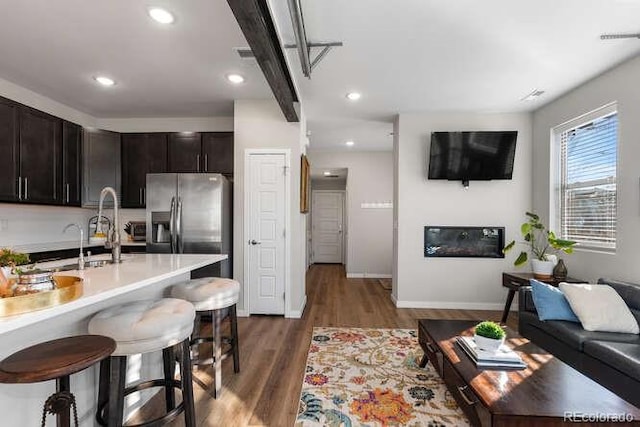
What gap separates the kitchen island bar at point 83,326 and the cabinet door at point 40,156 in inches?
78.3

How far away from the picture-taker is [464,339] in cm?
205

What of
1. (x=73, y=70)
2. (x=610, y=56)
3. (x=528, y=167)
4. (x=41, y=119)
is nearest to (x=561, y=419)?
(x=610, y=56)

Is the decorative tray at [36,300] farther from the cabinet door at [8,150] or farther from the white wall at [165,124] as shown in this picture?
the white wall at [165,124]

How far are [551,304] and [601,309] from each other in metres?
0.32

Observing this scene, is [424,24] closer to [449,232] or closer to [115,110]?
[449,232]

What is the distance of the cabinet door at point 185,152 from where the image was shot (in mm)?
4203

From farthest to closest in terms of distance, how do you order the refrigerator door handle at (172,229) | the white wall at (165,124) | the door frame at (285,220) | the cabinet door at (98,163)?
the white wall at (165,124) < the cabinet door at (98,163) < the door frame at (285,220) < the refrigerator door handle at (172,229)

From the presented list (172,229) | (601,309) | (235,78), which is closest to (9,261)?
(172,229)

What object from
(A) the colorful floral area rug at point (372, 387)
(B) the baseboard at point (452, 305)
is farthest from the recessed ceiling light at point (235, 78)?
(B) the baseboard at point (452, 305)

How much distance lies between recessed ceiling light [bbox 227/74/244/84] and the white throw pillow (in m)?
3.63

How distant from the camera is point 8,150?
9.98 feet

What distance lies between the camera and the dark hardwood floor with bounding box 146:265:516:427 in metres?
1.96

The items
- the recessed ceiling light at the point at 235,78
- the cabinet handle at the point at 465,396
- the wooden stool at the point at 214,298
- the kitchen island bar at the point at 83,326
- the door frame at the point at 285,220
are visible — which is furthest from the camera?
the door frame at the point at 285,220

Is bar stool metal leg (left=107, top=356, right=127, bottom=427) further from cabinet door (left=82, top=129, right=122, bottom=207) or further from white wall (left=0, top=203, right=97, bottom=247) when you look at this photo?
cabinet door (left=82, top=129, right=122, bottom=207)
